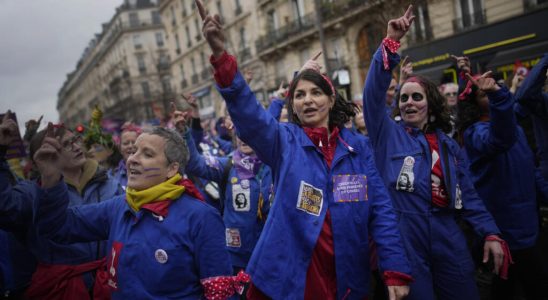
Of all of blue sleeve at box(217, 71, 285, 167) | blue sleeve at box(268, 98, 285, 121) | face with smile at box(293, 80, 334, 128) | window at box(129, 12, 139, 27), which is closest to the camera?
blue sleeve at box(217, 71, 285, 167)

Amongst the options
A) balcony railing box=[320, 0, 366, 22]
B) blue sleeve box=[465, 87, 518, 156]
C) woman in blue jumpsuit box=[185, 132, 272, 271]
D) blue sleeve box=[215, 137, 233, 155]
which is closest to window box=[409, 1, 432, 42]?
balcony railing box=[320, 0, 366, 22]

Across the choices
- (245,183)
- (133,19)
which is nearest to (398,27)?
(245,183)

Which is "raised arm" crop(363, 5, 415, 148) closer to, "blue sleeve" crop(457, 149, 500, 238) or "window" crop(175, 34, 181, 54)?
"blue sleeve" crop(457, 149, 500, 238)

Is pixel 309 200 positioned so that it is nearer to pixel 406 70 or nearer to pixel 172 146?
pixel 172 146

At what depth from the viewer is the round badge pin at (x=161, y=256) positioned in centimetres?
203

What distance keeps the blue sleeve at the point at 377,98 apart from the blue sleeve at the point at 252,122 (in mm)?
681

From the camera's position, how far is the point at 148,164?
220 cm

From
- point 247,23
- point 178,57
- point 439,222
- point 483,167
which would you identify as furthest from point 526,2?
point 178,57

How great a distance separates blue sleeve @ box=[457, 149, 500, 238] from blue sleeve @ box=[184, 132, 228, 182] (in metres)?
2.17

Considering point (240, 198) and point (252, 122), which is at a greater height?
point (252, 122)

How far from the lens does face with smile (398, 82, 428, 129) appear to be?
2895 millimetres

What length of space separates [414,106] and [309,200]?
1.34 meters

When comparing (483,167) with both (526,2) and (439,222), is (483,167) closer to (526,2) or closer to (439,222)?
(439,222)

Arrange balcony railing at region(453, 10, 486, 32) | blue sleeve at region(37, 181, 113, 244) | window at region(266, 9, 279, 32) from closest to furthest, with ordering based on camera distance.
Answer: blue sleeve at region(37, 181, 113, 244) < balcony railing at region(453, 10, 486, 32) < window at region(266, 9, 279, 32)
